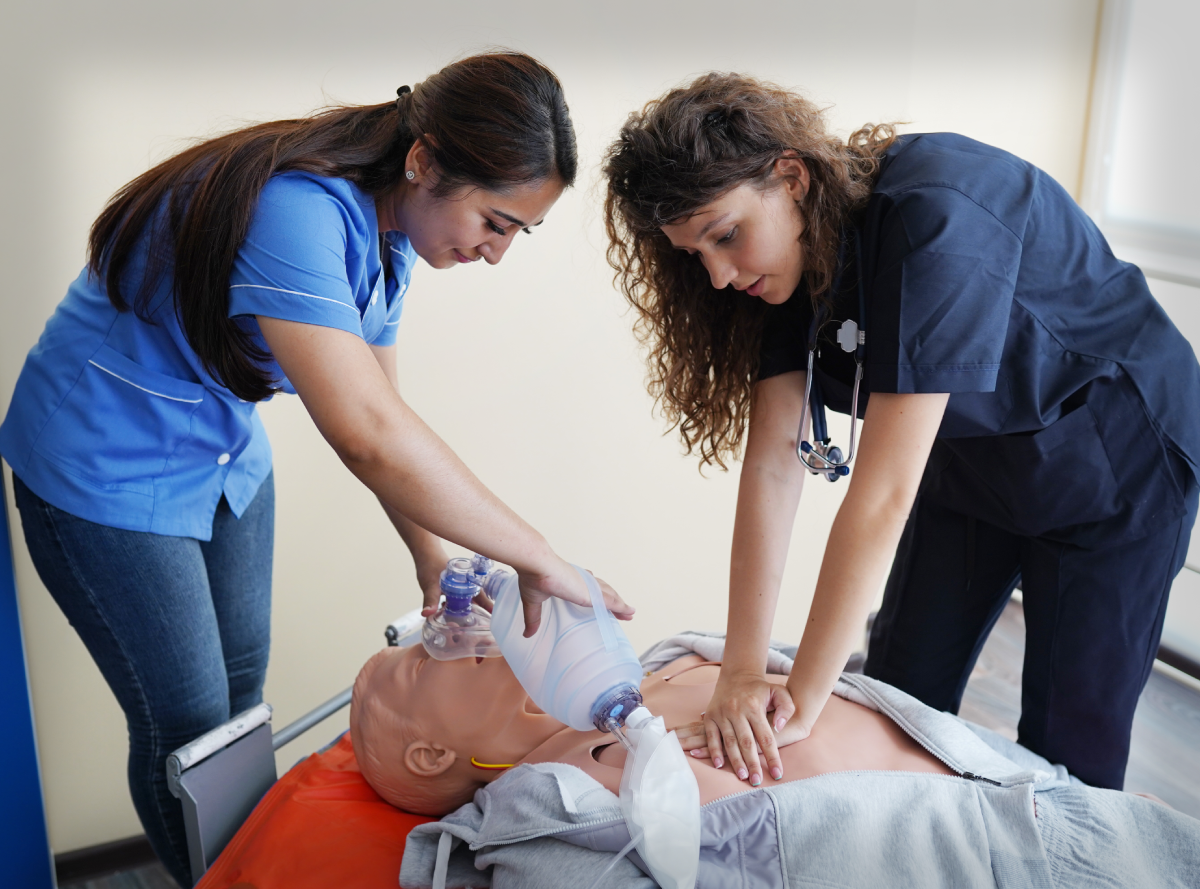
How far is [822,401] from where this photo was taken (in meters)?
1.46

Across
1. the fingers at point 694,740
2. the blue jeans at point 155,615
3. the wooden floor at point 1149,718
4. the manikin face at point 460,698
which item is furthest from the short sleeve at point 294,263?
the wooden floor at point 1149,718

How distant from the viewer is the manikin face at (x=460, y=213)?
1.21 m

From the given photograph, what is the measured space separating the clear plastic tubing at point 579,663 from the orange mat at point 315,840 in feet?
0.96

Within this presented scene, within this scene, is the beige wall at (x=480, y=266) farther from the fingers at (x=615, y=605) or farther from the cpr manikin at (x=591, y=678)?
the fingers at (x=615, y=605)

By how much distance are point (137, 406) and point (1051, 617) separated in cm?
136

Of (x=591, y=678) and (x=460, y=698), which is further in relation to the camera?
(x=460, y=698)

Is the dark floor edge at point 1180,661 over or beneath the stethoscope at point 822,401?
beneath

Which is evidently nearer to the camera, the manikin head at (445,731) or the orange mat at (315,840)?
the orange mat at (315,840)

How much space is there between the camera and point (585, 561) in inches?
97.3

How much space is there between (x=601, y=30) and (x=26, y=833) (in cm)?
203

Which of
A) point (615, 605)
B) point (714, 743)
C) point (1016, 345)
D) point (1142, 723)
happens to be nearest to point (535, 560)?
point (615, 605)

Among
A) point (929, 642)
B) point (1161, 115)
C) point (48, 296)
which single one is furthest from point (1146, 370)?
point (48, 296)

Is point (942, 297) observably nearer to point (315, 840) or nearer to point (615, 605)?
point (615, 605)

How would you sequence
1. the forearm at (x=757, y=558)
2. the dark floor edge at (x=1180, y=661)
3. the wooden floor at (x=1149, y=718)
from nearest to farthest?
the forearm at (x=757, y=558) → the dark floor edge at (x=1180, y=661) → the wooden floor at (x=1149, y=718)
